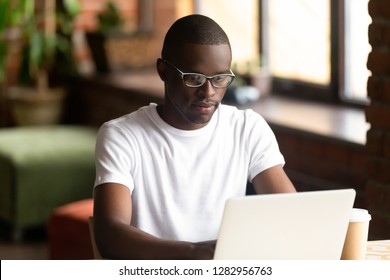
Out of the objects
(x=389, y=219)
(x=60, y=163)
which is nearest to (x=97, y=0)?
(x=60, y=163)

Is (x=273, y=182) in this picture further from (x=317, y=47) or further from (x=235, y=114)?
(x=317, y=47)

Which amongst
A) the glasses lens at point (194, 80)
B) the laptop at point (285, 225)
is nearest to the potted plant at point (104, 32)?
the glasses lens at point (194, 80)

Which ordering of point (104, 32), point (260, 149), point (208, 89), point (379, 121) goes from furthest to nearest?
point (104, 32)
point (379, 121)
point (260, 149)
point (208, 89)

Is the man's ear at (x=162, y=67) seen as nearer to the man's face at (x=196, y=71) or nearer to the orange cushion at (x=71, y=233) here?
the man's face at (x=196, y=71)

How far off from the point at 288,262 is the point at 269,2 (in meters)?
2.78

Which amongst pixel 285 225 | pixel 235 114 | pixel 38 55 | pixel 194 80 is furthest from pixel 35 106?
pixel 285 225

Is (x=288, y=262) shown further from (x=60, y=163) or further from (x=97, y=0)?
(x=97, y=0)

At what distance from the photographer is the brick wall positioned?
260cm

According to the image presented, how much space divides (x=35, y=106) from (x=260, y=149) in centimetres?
299

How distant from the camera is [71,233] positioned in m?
3.45

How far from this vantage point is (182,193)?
207 cm

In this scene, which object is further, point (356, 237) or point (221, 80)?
point (221, 80)

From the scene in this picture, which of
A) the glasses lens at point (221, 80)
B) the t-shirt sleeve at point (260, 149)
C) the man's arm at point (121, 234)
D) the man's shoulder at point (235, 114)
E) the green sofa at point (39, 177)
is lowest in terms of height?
the green sofa at point (39, 177)

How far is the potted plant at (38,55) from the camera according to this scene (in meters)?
4.91
